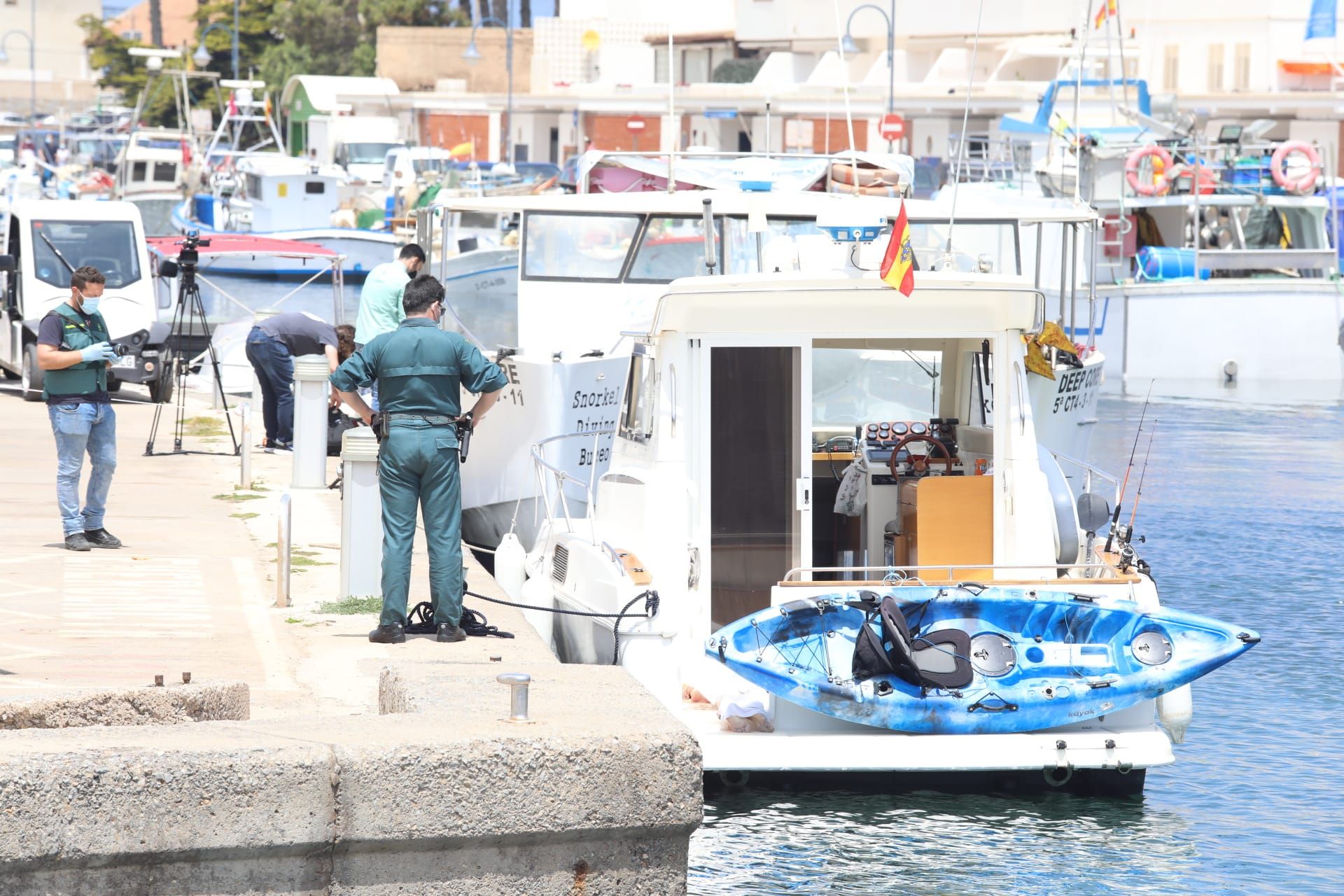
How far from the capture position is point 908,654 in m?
8.25

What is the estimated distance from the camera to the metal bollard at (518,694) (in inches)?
209

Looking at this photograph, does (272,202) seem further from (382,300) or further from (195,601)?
(195,601)

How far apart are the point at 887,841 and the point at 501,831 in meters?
3.72

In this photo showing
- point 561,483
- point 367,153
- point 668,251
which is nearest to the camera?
point 561,483

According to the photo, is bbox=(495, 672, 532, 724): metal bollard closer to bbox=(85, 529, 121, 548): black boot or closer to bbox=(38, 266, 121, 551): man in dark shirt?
bbox=(38, 266, 121, 551): man in dark shirt

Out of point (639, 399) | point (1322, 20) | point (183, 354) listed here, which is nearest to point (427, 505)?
point (639, 399)

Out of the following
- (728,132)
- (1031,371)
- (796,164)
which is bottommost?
(1031,371)

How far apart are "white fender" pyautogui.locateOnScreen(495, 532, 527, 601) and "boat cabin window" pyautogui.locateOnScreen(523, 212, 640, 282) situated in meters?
3.74

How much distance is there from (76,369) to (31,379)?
11.1 metres

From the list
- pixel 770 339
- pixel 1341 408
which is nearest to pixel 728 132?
pixel 1341 408

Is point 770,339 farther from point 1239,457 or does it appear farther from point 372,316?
point 1239,457

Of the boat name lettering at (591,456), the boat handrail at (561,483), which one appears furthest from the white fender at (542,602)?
the boat name lettering at (591,456)

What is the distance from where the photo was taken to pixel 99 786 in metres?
4.81

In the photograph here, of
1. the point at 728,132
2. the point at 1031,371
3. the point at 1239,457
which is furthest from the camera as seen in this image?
the point at 728,132
